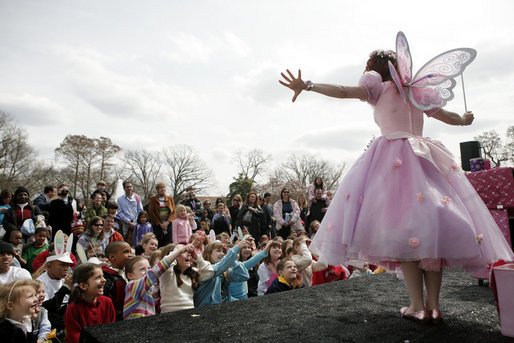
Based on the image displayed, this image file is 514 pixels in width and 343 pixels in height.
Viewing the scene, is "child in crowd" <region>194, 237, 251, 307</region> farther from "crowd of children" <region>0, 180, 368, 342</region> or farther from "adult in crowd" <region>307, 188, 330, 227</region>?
"adult in crowd" <region>307, 188, 330, 227</region>

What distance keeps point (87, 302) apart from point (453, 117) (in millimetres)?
3027

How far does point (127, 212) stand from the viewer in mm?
7062

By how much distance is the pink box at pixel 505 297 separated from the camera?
170 cm

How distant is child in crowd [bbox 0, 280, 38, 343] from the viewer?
2.63 m

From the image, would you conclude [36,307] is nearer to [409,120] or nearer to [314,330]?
[314,330]

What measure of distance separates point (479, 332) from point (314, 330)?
0.79 metres

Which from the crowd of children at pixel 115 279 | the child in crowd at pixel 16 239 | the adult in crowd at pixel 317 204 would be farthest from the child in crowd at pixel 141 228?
the adult in crowd at pixel 317 204

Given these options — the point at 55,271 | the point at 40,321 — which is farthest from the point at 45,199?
the point at 40,321

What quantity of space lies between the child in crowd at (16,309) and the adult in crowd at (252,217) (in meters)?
4.95

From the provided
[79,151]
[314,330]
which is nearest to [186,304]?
[314,330]

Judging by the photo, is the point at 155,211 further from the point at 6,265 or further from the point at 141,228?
the point at 6,265

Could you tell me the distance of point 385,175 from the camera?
2064mm

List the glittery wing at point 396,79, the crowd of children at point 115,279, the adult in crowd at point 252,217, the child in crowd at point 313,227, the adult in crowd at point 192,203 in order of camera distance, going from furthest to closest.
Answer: the adult in crowd at point 192,203
the adult in crowd at point 252,217
the child in crowd at point 313,227
the crowd of children at point 115,279
the glittery wing at point 396,79

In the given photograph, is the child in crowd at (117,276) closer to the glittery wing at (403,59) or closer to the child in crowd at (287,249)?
the child in crowd at (287,249)
